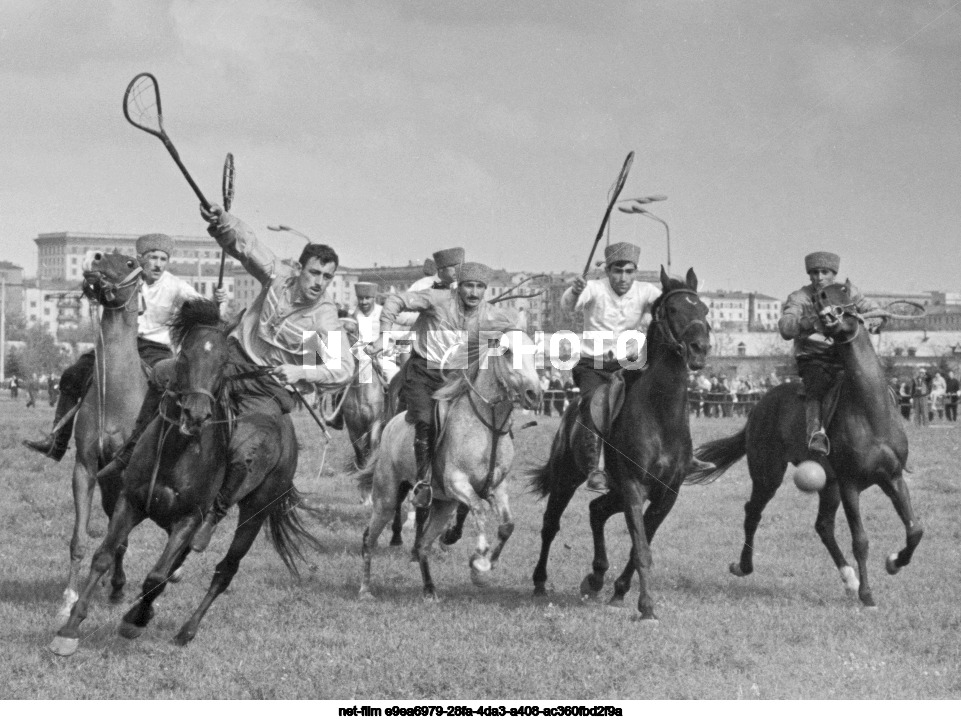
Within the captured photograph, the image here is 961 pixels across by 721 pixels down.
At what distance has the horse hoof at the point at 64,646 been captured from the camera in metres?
9.54

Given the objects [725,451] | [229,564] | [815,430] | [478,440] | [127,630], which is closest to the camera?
[127,630]

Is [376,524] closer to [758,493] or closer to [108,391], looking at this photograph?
[108,391]

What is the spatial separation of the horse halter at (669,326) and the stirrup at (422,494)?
2.73m

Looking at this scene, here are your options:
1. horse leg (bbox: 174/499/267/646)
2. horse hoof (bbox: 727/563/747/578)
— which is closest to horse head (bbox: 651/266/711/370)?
horse hoof (bbox: 727/563/747/578)

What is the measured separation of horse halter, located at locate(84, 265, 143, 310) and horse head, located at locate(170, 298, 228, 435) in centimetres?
141

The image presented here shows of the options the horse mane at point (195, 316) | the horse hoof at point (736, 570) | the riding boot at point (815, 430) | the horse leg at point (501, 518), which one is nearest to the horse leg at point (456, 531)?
the horse leg at point (501, 518)

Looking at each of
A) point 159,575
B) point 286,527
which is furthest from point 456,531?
point 159,575

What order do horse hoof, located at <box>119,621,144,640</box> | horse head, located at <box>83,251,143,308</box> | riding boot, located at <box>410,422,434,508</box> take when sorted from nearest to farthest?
1. horse hoof, located at <box>119,621,144,640</box>
2. horse head, located at <box>83,251,143,308</box>
3. riding boot, located at <box>410,422,434,508</box>

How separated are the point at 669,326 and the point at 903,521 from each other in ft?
9.97

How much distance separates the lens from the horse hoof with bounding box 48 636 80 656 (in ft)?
31.3

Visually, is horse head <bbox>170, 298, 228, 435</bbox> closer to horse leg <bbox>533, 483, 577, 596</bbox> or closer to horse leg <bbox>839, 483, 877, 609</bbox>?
horse leg <bbox>533, 483, 577, 596</bbox>

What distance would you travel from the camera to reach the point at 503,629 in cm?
1113

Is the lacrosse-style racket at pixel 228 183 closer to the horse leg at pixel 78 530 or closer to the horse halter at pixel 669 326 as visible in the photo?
the horse leg at pixel 78 530

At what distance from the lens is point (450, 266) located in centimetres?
1537
